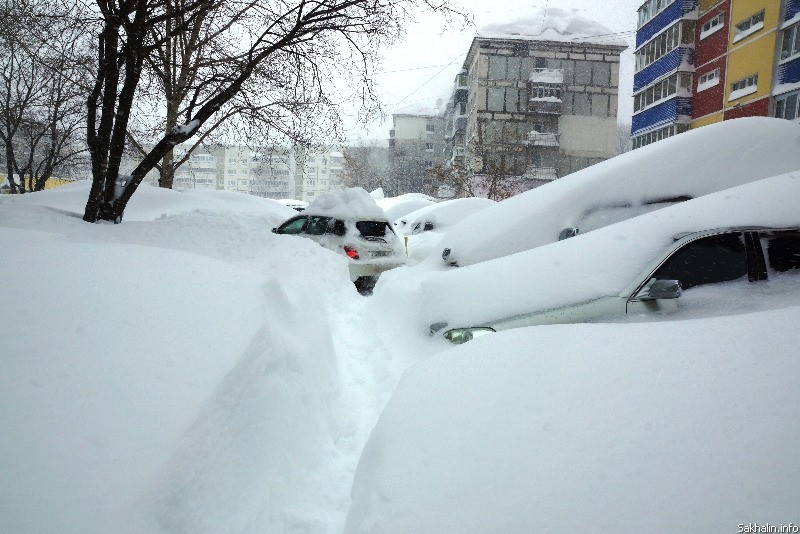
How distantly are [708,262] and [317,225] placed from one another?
6.16m

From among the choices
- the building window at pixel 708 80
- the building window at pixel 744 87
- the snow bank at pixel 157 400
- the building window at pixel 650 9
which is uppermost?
the building window at pixel 650 9

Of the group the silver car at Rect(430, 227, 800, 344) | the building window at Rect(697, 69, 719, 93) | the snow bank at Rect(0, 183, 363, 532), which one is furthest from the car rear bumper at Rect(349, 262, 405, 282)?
the building window at Rect(697, 69, 719, 93)

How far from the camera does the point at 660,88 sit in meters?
30.2

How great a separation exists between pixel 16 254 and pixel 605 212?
5686mm

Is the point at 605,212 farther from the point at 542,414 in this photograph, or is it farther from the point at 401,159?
the point at 401,159

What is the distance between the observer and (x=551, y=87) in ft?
126

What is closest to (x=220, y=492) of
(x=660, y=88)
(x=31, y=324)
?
(x=31, y=324)

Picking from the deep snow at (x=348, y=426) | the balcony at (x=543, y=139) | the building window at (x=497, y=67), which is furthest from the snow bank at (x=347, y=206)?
the building window at (x=497, y=67)

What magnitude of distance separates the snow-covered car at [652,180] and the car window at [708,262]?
78.9 inches

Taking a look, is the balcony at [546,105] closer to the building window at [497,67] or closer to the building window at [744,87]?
the building window at [497,67]

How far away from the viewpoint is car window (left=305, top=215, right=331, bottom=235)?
25.9 feet

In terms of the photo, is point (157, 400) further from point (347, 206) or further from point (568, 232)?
point (347, 206)

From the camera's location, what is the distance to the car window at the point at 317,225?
311 inches

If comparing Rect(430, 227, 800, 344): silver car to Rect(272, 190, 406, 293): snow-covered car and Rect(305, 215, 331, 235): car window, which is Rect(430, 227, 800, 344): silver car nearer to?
Rect(272, 190, 406, 293): snow-covered car
